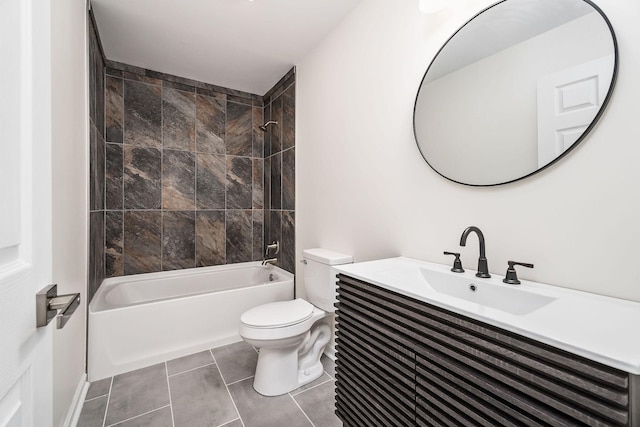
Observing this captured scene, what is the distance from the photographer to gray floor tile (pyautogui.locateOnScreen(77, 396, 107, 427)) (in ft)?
4.91

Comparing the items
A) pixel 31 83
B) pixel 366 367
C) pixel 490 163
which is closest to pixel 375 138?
pixel 490 163

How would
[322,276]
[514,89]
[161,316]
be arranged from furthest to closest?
[161,316] < [322,276] < [514,89]

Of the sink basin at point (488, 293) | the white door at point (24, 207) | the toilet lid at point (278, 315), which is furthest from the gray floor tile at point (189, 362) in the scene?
the sink basin at point (488, 293)

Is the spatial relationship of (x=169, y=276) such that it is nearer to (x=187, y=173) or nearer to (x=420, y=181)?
(x=187, y=173)

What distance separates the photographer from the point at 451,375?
831 mm

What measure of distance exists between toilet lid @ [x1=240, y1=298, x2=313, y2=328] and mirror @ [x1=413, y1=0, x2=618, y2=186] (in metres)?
1.22

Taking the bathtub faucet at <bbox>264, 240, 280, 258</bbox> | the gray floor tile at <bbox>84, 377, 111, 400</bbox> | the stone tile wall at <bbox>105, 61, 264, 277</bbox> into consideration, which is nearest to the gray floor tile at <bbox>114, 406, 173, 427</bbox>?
the gray floor tile at <bbox>84, 377, 111, 400</bbox>

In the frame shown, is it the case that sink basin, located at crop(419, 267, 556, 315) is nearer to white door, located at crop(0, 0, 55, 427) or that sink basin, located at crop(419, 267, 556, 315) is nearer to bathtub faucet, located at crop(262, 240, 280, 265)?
white door, located at crop(0, 0, 55, 427)

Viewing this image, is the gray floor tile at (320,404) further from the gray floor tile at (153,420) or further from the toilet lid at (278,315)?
the gray floor tile at (153,420)

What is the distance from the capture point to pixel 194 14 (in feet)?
6.57

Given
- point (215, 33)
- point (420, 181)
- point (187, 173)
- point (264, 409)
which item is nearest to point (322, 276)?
point (264, 409)

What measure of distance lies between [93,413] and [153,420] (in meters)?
0.38

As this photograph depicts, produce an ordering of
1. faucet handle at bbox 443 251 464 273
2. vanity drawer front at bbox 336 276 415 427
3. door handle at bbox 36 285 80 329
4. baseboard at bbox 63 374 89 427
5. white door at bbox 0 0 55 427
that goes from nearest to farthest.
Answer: white door at bbox 0 0 55 427, door handle at bbox 36 285 80 329, vanity drawer front at bbox 336 276 415 427, faucet handle at bbox 443 251 464 273, baseboard at bbox 63 374 89 427

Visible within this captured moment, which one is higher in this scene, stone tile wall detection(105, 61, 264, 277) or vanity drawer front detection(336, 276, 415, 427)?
stone tile wall detection(105, 61, 264, 277)
